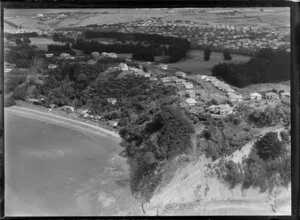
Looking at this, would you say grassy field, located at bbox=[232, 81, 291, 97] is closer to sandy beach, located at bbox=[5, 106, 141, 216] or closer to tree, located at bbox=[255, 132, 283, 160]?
tree, located at bbox=[255, 132, 283, 160]

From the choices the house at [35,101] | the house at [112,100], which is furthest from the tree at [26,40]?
the house at [112,100]

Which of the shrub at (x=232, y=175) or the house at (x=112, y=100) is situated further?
the house at (x=112, y=100)

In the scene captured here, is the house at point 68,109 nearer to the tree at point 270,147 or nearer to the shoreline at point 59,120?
the shoreline at point 59,120

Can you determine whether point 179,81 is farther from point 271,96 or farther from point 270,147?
point 270,147

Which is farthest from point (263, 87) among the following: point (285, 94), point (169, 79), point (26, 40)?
point (26, 40)

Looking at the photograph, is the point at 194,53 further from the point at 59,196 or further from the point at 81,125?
the point at 59,196

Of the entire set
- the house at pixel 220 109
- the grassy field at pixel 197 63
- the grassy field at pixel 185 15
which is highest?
the grassy field at pixel 185 15

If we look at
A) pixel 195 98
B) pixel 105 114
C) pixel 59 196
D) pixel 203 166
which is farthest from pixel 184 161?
pixel 59 196
